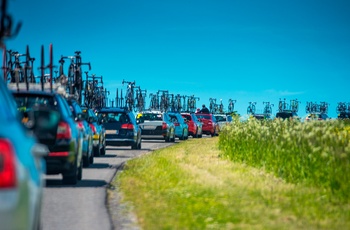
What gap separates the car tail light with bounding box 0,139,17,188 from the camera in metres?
4.99

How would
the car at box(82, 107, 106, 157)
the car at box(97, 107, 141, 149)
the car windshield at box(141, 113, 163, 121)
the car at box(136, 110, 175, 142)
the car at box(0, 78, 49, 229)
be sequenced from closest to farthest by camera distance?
the car at box(0, 78, 49, 229)
the car at box(82, 107, 106, 157)
the car at box(97, 107, 141, 149)
the car at box(136, 110, 175, 142)
the car windshield at box(141, 113, 163, 121)

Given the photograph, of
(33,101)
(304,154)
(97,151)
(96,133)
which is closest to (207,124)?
(97,151)

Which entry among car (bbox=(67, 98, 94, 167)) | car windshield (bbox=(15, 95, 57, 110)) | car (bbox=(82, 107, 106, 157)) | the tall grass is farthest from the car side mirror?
car (bbox=(82, 107, 106, 157))

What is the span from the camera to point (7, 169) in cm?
500

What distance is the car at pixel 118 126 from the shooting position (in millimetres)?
34156

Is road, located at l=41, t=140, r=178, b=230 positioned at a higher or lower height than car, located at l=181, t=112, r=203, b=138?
lower

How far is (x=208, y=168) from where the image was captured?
21172 millimetres

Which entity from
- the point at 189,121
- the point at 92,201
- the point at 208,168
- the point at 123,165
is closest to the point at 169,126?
the point at 189,121

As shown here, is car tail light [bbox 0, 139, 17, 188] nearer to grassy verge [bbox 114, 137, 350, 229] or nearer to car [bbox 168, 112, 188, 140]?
grassy verge [bbox 114, 137, 350, 229]

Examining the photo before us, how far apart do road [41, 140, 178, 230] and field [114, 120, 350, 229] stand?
1.49ft

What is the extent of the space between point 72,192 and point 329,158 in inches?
183

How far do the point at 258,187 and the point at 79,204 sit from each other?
324cm

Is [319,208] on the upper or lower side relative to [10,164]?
lower

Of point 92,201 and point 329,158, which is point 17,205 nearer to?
point 92,201
